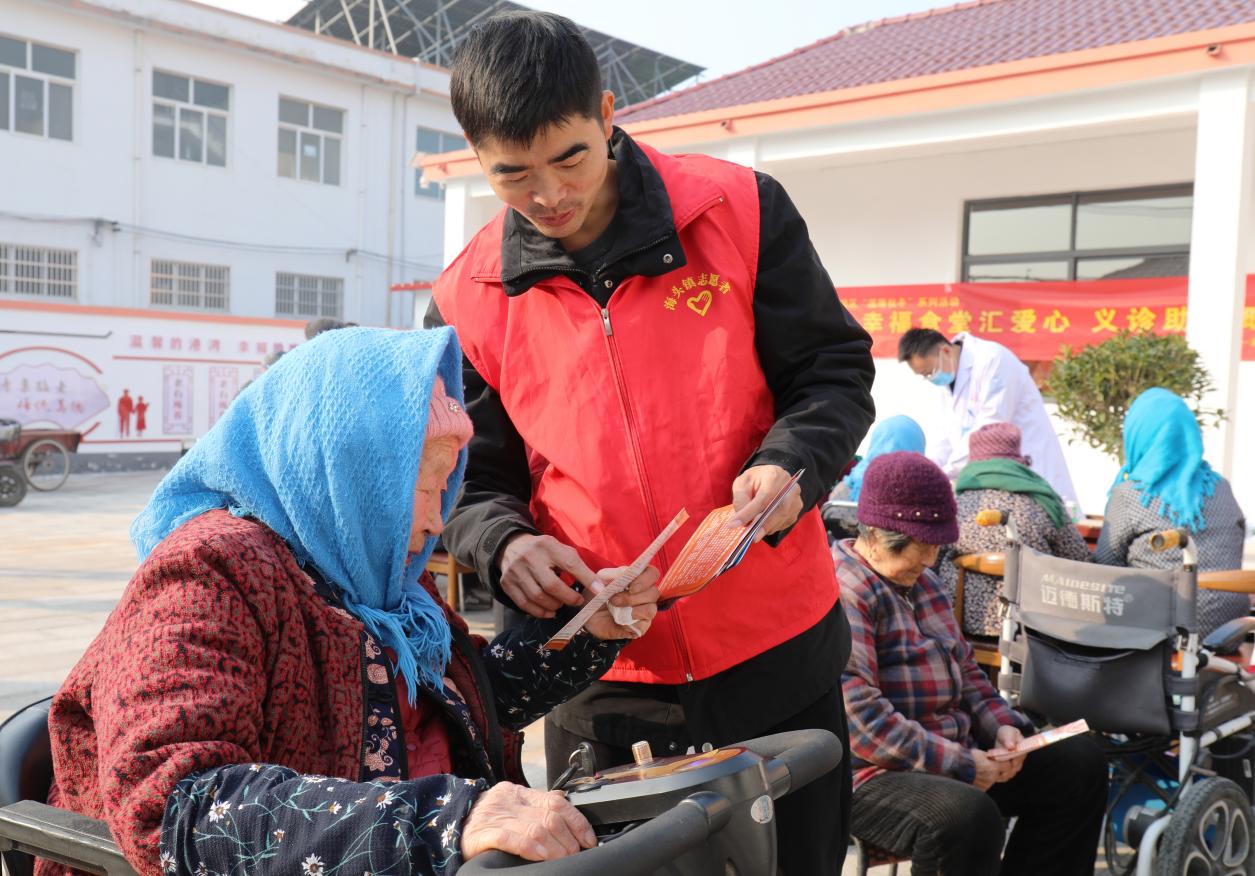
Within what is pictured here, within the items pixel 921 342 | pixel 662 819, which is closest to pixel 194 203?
pixel 921 342

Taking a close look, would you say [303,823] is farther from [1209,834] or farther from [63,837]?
[1209,834]

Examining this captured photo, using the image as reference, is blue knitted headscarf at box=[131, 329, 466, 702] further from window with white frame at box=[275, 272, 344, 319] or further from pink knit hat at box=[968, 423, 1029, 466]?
window with white frame at box=[275, 272, 344, 319]

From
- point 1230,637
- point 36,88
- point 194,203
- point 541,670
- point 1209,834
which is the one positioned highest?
point 36,88

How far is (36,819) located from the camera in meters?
1.34

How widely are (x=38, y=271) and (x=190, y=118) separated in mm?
3683

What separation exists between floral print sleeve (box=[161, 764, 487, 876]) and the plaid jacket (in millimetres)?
1533

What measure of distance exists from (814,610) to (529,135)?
0.83 meters

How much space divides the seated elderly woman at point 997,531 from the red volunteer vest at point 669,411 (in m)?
2.27

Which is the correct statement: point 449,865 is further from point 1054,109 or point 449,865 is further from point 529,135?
point 1054,109

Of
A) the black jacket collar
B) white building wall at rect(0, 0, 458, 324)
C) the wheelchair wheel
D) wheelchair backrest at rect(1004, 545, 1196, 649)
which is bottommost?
the wheelchair wheel

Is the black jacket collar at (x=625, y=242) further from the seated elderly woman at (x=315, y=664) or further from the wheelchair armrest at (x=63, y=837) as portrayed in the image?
the wheelchair armrest at (x=63, y=837)

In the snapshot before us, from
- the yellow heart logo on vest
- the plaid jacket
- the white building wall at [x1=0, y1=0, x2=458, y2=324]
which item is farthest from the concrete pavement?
the white building wall at [x1=0, y1=0, x2=458, y2=324]

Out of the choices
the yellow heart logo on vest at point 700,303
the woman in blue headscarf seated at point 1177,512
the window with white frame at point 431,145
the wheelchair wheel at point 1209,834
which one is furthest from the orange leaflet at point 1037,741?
the window with white frame at point 431,145

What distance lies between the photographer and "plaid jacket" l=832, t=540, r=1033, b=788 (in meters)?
2.55
